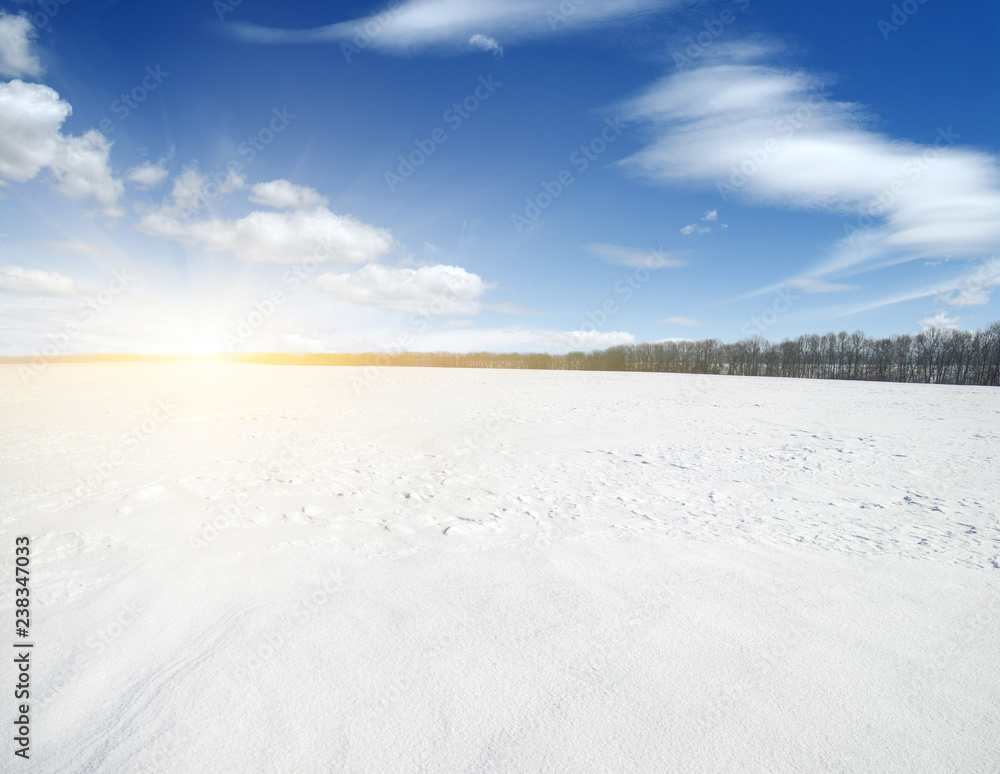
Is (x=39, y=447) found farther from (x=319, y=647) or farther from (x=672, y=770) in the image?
(x=672, y=770)

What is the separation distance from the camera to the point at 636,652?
9.45ft

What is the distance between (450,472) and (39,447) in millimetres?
7790

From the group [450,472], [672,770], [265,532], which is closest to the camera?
[672,770]

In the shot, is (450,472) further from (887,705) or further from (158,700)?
(887,705)

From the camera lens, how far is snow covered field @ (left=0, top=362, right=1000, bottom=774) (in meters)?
2.25

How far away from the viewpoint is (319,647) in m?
2.92

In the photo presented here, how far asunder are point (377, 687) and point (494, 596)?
1188 millimetres

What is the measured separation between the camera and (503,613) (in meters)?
3.33

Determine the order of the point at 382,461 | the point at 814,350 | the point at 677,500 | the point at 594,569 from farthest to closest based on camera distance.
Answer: the point at 814,350
the point at 382,461
the point at 677,500
the point at 594,569

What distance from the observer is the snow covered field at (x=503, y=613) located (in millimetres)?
2248

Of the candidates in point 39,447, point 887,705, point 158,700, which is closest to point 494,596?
point 158,700

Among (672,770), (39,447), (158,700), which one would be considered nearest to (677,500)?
(672,770)

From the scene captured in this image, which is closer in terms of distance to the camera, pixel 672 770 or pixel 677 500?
pixel 672 770

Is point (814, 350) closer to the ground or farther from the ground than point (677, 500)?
farther from the ground
